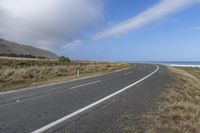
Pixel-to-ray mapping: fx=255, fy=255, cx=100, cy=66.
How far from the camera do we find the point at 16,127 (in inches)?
236

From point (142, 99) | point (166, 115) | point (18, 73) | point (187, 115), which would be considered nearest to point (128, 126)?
point (166, 115)

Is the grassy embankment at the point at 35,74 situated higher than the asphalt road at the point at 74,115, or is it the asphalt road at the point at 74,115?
the asphalt road at the point at 74,115

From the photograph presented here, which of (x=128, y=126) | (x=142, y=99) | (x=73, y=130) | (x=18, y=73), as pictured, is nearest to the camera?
(x=73, y=130)

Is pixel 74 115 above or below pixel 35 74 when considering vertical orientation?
above

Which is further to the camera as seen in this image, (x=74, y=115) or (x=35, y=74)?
(x=35, y=74)

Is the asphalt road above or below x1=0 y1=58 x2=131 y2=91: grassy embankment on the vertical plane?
above

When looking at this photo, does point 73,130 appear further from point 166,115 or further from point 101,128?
point 166,115

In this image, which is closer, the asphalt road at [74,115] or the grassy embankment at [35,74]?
the asphalt road at [74,115]

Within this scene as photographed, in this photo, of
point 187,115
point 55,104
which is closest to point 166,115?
A: point 187,115

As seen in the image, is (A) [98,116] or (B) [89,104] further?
(B) [89,104]

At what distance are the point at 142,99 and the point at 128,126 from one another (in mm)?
4428

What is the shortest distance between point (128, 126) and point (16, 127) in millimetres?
2684

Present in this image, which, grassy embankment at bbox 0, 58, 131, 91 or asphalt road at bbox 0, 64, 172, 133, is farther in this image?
grassy embankment at bbox 0, 58, 131, 91

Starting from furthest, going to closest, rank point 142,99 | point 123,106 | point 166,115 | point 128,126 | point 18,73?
point 18,73, point 142,99, point 123,106, point 166,115, point 128,126
